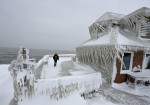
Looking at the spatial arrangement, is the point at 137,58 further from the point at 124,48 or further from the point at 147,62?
the point at 124,48

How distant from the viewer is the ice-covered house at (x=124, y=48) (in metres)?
6.82

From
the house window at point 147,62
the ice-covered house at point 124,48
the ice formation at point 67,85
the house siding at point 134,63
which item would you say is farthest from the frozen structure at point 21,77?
the house window at point 147,62

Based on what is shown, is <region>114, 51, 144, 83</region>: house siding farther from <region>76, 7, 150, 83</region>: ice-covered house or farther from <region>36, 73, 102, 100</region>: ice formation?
<region>36, 73, 102, 100</region>: ice formation

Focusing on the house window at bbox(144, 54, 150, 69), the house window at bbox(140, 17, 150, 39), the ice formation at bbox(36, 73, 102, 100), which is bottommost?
the ice formation at bbox(36, 73, 102, 100)

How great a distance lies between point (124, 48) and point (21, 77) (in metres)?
7.52

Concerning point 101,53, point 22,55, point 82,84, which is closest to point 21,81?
point 22,55

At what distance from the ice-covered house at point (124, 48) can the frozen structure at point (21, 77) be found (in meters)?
6.09

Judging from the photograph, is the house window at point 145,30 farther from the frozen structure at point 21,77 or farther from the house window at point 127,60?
the frozen structure at point 21,77

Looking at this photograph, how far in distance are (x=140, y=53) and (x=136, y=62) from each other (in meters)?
0.98

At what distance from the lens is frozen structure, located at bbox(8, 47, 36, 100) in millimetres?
3799

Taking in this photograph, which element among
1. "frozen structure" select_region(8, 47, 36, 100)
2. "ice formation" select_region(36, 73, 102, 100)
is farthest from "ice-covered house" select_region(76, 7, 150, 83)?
"frozen structure" select_region(8, 47, 36, 100)

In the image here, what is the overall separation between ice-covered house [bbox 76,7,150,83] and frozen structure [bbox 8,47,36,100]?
6.09 metres

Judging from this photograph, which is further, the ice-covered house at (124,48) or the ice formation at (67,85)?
the ice-covered house at (124,48)

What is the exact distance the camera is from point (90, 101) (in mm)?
5133
